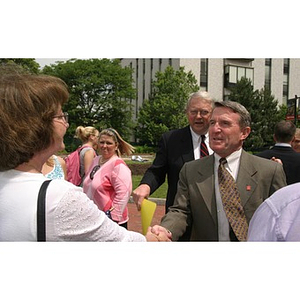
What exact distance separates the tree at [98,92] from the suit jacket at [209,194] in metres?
35.2

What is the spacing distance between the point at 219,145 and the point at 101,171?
1.95 m

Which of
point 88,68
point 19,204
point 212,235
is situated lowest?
point 212,235

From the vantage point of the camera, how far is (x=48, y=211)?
4.12 ft

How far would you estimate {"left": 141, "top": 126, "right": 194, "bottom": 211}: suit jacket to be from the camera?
349 cm

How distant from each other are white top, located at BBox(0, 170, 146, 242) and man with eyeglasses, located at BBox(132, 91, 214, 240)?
6.76 ft

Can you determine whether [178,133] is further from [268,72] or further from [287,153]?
[268,72]

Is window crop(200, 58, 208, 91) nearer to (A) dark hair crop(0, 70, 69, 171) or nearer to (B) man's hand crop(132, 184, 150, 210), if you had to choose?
(B) man's hand crop(132, 184, 150, 210)

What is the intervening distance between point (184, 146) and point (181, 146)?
3 cm

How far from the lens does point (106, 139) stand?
4.40 m

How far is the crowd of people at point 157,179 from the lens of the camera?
1266 mm

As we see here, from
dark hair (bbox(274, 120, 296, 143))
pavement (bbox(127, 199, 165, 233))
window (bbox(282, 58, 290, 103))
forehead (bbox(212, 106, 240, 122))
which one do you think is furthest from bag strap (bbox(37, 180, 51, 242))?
window (bbox(282, 58, 290, 103))

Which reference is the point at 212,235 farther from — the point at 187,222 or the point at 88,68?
the point at 88,68

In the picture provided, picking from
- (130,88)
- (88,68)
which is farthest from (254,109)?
(88,68)

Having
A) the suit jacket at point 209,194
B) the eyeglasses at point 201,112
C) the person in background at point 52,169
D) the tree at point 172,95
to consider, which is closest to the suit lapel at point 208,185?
the suit jacket at point 209,194
